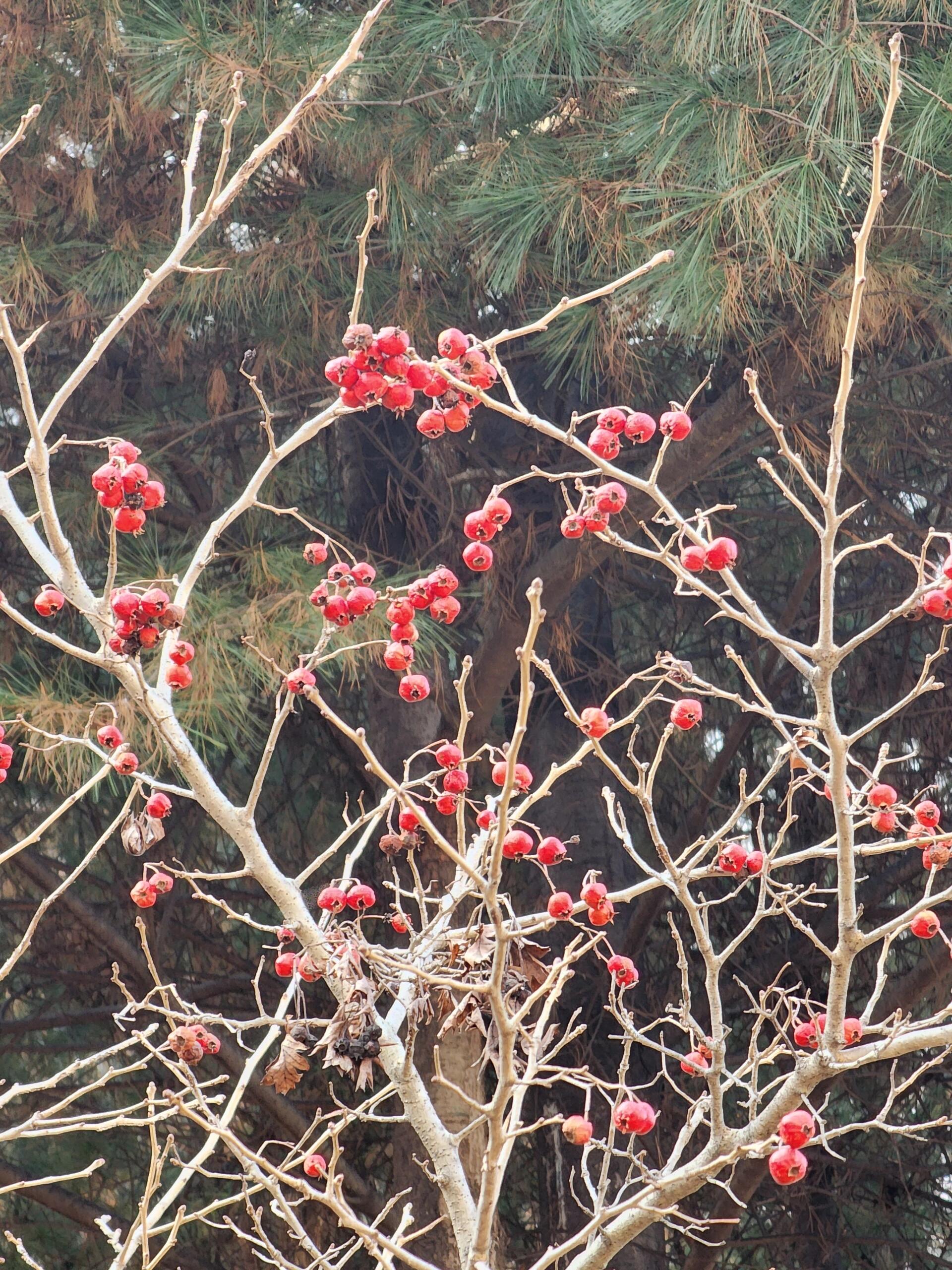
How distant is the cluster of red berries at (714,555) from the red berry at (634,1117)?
53cm

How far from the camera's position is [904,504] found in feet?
11.8

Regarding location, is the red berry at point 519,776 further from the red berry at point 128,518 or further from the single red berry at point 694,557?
the red berry at point 128,518

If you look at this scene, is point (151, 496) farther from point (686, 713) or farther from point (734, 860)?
point (734, 860)

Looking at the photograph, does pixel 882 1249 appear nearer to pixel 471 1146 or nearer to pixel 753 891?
pixel 753 891

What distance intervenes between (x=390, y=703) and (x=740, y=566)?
3.68 feet

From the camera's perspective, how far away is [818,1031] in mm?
1271

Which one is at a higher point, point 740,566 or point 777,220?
point 777,220

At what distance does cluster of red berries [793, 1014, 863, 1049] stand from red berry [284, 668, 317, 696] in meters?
0.61

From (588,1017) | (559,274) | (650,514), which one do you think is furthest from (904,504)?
(588,1017)

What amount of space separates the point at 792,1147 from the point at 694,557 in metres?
0.57

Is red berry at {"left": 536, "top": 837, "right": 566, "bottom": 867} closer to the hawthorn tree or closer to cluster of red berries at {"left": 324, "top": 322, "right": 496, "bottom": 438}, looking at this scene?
the hawthorn tree

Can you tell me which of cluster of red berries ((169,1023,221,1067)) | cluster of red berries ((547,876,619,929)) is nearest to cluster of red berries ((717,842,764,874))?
cluster of red berries ((547,876,619,929))

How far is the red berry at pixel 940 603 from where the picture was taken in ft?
4.01

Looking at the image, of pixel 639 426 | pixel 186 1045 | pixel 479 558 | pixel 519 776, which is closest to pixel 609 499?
pixel 639 426
